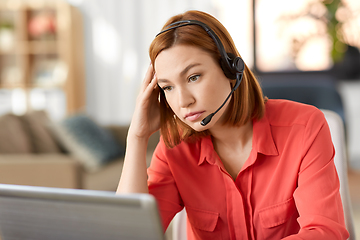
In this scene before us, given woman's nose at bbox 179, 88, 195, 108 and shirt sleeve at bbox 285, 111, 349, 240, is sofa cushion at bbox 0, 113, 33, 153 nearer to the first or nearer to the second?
woman's nose at bbox 179, 88, 195, 108

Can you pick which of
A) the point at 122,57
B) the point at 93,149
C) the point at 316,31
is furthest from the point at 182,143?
the point at 122,57

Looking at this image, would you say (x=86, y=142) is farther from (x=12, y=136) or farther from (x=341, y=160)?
(x=341, y=160)

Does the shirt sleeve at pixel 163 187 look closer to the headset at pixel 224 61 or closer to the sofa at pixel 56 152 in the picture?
the headset at pixel 224 61

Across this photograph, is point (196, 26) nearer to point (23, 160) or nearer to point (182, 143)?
point (182, 143)

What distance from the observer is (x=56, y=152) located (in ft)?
8.27

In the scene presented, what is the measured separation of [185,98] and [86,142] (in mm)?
1916

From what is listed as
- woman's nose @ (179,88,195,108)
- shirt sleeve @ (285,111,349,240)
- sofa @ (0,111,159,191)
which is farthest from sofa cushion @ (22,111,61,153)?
shirt sleeve @ (285,111,349,240)

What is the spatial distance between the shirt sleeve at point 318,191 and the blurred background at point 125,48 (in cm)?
262

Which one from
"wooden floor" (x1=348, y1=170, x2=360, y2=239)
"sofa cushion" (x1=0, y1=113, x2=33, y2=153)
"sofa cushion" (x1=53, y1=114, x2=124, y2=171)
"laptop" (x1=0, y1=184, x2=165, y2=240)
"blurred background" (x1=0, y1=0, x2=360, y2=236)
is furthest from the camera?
"blurred background" (x1=0, y1=0, x2=360, y2=236)

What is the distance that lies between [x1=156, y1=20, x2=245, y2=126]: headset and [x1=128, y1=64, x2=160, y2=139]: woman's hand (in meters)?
0.16

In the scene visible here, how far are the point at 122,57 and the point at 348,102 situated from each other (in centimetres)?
256

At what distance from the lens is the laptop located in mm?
408

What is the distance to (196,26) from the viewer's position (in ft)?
2.72

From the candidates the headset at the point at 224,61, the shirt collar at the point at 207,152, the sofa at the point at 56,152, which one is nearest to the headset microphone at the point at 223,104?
the headset at the point at 224,61
